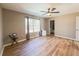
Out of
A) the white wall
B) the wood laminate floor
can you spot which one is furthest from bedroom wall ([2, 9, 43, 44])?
the white wall

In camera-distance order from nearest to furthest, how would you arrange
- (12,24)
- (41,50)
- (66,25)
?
(41,50) → (12,24) → (66,25)

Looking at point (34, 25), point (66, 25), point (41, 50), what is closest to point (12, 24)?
point (41, 50)

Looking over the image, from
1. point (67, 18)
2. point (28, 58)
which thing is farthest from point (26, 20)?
point (28, 58)

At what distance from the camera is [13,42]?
484 cm

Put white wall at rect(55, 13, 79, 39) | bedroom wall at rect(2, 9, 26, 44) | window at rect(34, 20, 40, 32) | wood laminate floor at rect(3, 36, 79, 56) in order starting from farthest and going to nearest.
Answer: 1. window at rect(34, 20, 40, 32)
2. white wall at rect(55, 13, 79, 39)
3. bedroom wall at rect(2, 9, 26, 44)
4. wood laminate floor at rect(3, 36, 79, 56)

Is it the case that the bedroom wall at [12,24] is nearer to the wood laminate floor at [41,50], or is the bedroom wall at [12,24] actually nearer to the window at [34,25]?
the wood laminate floor at [41,50]

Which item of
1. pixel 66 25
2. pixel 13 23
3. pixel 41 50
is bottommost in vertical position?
pixel 41 50

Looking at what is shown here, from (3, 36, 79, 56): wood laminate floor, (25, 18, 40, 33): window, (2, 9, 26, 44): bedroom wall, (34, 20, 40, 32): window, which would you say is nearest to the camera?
(3, 36, 79, 56): wood laminate floor

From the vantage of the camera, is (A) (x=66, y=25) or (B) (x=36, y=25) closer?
(A) (x=66, y=25)

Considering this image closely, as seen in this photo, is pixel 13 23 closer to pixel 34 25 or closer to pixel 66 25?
pixel 34 25

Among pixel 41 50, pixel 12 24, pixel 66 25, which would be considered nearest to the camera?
pixel 41 50

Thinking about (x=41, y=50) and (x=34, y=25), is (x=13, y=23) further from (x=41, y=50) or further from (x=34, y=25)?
(x=34, y=25)

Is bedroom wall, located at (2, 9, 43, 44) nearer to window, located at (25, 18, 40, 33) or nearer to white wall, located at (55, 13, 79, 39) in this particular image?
window, located at (25, 18, 40, 33)

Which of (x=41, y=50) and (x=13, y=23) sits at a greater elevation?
(x=13, y=23)
